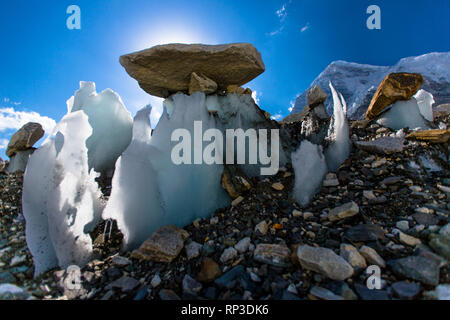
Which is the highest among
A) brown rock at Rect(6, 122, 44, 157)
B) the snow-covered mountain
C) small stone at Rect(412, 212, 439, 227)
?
the snow-covered mountain

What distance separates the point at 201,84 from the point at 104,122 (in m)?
1.52

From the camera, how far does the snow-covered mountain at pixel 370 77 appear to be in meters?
23.9

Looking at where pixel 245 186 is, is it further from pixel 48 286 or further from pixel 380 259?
pixel 48 286

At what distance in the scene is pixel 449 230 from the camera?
114cm

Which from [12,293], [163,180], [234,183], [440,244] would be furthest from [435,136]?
[12,293]

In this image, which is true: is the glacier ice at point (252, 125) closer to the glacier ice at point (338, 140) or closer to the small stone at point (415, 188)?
the glacier ice at point (338, 140)

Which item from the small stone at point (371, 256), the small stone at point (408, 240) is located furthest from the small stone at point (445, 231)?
the small stone at point (371, 256)

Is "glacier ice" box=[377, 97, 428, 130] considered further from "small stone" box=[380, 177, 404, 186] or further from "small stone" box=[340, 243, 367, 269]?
Answer: "small stone" box=[340, 243, 367, 269]

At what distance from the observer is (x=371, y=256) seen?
3.56 ft

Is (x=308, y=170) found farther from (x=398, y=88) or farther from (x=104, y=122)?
(x=104, y=122)

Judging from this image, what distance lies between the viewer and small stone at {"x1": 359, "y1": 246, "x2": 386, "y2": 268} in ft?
3.48

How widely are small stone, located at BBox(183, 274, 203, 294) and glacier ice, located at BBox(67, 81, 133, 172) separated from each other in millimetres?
2165

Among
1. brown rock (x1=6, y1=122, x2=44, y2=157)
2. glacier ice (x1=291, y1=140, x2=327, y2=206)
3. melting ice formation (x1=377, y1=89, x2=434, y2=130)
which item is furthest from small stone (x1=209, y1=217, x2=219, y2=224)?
brown rock (x1=6, y1=122, x2=44, y2=157)

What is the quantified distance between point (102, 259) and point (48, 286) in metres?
0.33
